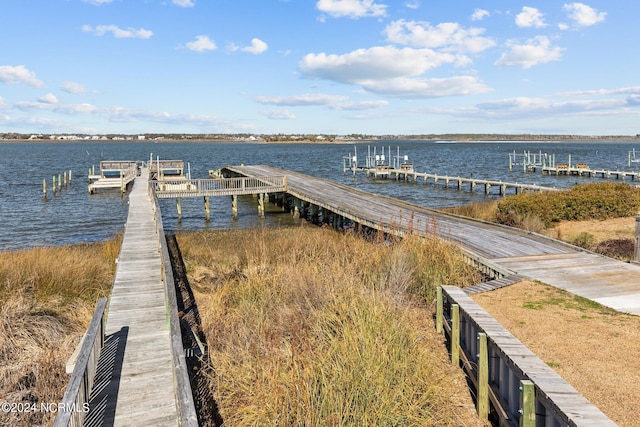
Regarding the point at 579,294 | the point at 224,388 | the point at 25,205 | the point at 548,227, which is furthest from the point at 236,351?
the point at 25,205

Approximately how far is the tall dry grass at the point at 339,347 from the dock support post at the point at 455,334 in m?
0.21

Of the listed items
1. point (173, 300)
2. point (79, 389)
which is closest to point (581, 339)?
point (173, 300)

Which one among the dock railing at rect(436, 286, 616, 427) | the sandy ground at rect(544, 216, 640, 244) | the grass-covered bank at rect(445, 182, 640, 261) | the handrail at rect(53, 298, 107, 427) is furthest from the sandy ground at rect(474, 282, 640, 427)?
the grass-covered bank at rect(445, 182, 640, 261)

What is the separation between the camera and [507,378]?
5.48m

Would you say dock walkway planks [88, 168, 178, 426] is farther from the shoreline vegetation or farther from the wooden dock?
the wooden dock

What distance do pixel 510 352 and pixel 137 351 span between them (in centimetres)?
535

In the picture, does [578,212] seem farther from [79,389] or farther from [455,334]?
[79,389]

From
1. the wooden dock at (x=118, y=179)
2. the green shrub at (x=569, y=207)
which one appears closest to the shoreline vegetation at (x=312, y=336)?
the green shrub at (x=569, y=207)

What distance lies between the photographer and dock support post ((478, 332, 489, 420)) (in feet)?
19.3

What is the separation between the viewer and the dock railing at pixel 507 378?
4301 mm

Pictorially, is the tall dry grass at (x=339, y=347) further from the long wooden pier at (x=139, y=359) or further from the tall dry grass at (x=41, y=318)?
the tall dry grass at (x=41, y=318)

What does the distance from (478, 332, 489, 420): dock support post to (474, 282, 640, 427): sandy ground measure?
109 centimetres

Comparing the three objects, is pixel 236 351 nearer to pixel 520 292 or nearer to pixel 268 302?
pixel 268 302

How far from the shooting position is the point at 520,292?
9656 millimetres
